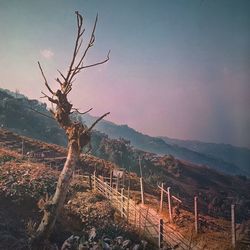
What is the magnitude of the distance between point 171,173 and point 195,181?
5.55m

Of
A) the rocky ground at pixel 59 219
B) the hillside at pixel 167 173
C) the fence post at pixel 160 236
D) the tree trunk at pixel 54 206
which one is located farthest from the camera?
the hillside at pixel 167 173

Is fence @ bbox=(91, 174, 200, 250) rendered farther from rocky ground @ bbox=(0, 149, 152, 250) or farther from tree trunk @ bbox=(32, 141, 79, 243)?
tree trunk @ bbox=(32, 141, 79, 243)

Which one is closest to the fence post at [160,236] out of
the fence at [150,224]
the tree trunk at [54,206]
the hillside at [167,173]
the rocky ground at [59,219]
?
the fence at [150,224]

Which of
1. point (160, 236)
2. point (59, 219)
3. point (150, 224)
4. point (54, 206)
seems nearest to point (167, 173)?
point (150, 224)

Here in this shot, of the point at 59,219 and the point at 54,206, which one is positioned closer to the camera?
the point at 54,206

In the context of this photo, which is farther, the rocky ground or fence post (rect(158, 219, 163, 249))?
fence post (rect(158, 219, 163, 249))

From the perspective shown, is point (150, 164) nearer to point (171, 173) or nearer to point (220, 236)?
point (171, 173)

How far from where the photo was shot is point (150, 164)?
6091 centimetres

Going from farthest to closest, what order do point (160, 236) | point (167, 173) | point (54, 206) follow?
point (167, 173), point (160, 236), point (54, 206)

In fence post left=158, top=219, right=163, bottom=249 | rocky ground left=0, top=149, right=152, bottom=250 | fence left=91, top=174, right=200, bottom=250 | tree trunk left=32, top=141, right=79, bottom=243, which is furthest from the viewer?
fence left=91, top=174, right=200, bottom=250

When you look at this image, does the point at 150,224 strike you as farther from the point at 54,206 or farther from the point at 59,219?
the point at 54,206

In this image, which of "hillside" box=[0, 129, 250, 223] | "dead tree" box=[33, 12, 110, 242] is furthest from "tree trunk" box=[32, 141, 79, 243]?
"hillside" box=[0, 129, 250, 223]

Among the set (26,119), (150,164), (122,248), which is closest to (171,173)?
(150,164)

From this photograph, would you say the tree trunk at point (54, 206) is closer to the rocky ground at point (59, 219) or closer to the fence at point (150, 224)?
the rocky ground at point (59, 219)
